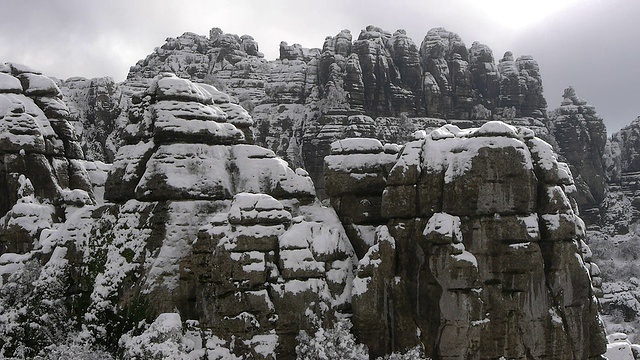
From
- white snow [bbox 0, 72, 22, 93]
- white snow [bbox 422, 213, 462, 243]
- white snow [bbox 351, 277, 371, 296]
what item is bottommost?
white snow [bbox 351, 277, 371, 296]

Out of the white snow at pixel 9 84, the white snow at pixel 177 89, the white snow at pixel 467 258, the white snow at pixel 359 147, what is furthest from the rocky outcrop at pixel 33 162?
the white snow at pixel 467 258

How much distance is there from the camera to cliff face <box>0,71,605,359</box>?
2716cm

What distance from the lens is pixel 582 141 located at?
106 metres

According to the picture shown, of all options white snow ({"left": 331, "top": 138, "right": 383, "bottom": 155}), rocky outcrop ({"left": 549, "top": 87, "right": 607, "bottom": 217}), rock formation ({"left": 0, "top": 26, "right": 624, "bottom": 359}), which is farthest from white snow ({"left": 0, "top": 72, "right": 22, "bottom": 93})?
rocky outcrop ({"left": 549, "top": 87, "right": 607, "bottom": 217})

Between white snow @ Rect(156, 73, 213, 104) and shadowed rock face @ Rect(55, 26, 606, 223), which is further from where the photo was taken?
shadowed rock face @ Rect(55, 26, 606, 223)

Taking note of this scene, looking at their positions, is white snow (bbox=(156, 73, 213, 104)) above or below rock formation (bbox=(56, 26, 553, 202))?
below

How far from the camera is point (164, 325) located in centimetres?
2645

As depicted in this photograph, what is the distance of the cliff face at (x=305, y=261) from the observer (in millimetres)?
27156

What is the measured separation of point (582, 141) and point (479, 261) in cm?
8845

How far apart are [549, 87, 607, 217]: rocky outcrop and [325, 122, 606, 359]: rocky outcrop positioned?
77544mm

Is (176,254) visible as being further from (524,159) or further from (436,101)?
(436,101)

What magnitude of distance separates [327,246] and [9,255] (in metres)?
19.3

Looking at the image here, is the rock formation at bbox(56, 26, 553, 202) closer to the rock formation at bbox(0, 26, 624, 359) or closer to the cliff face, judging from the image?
the rock formation at bbox(0, 26, 624, 359)

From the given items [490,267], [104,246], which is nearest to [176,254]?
[104,246]
